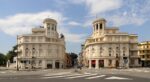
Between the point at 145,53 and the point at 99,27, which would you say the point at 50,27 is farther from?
the point at 145,53

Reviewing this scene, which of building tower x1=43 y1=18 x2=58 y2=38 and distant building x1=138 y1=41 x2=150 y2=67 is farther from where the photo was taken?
distant building x1=138 y1=41 x2=150 y2=67

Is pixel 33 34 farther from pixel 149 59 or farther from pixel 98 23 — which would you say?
pixel 149 59

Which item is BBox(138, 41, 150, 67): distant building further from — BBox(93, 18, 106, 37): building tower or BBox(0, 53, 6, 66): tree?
BBox(0, 53, 6, 66): tree

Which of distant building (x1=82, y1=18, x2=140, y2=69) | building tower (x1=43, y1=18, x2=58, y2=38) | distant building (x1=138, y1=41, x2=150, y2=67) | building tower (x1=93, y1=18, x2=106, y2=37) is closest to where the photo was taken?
distant building (x1=82, y1=18, x2=140, y2=69)

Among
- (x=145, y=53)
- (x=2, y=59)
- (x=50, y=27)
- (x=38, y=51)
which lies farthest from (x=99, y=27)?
(x=2, y=59)

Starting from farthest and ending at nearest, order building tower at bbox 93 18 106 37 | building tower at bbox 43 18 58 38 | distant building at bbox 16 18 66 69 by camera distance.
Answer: building tower at bbox 93 18 106 37, building tower at bbox 43 18 58 38, distant building at bbox 16 18 66 69

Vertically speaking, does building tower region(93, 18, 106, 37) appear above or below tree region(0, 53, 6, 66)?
above

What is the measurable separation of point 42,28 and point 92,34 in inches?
833

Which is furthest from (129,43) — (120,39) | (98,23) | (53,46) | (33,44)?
(33,44)

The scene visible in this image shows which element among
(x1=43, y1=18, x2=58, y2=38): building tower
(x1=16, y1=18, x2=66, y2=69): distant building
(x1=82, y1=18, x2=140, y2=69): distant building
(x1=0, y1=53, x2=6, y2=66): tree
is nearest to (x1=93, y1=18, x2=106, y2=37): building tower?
(x1=82, y1=18, x2=140, y2=69): distant building

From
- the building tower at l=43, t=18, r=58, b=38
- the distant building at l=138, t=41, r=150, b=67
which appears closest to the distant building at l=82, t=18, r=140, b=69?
the building tower at l=43, t=18, r=58, b=38

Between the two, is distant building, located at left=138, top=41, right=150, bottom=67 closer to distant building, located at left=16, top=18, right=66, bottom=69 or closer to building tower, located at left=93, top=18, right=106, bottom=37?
building tower, located at left=93, top=18, right=106, bottom=37

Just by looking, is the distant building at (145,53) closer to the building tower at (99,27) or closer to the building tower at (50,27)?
the building tower at (99,27)

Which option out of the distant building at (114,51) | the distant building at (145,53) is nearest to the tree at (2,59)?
the distant building at (114,51)
